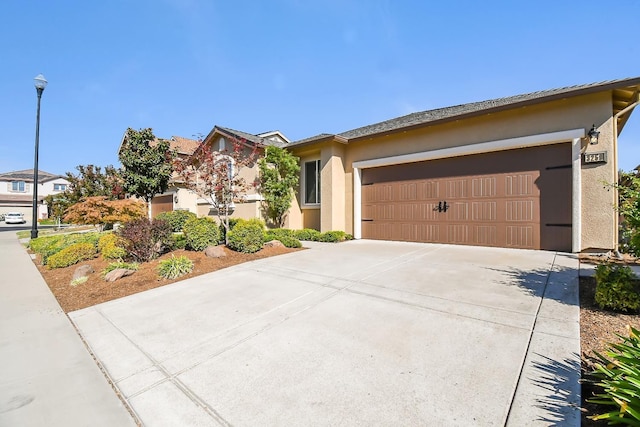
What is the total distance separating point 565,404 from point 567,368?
52cm

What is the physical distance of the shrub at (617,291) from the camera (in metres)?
3.33

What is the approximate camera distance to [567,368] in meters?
2.36

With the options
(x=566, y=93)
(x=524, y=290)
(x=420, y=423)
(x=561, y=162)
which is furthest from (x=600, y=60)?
(x=420, y=423)

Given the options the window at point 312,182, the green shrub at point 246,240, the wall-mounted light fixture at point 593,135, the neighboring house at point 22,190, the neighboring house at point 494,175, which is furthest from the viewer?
the neighboring house at point 22,190

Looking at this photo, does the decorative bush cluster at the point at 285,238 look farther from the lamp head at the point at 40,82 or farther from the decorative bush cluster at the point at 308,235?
the lamp head at the point at 40,82

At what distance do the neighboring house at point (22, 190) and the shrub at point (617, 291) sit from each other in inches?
2246

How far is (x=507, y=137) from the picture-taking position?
777 centimetres

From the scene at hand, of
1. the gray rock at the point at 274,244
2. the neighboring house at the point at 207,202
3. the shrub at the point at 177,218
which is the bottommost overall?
the gray rock at the point at 274,244

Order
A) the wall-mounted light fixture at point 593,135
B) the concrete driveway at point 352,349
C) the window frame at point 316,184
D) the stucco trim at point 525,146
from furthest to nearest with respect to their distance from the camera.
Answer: the window frame at point 316,184
the stucco trim at point 525,146
the wall-mounted light fixture at point 593,135
the concrete driveway at point 352,349

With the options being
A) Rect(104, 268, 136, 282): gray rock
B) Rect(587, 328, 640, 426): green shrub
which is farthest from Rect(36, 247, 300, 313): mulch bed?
Rect(587, 328, 640, 426): green shrub

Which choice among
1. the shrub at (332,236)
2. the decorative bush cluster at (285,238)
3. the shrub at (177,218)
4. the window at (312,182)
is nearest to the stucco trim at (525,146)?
the shrub at (332,236)

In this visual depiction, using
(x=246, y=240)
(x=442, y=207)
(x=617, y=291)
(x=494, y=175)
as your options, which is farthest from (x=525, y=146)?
(x=246, y=240)

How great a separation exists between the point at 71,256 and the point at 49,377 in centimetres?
688

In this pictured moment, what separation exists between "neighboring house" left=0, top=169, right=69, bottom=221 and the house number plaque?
57084 mm
